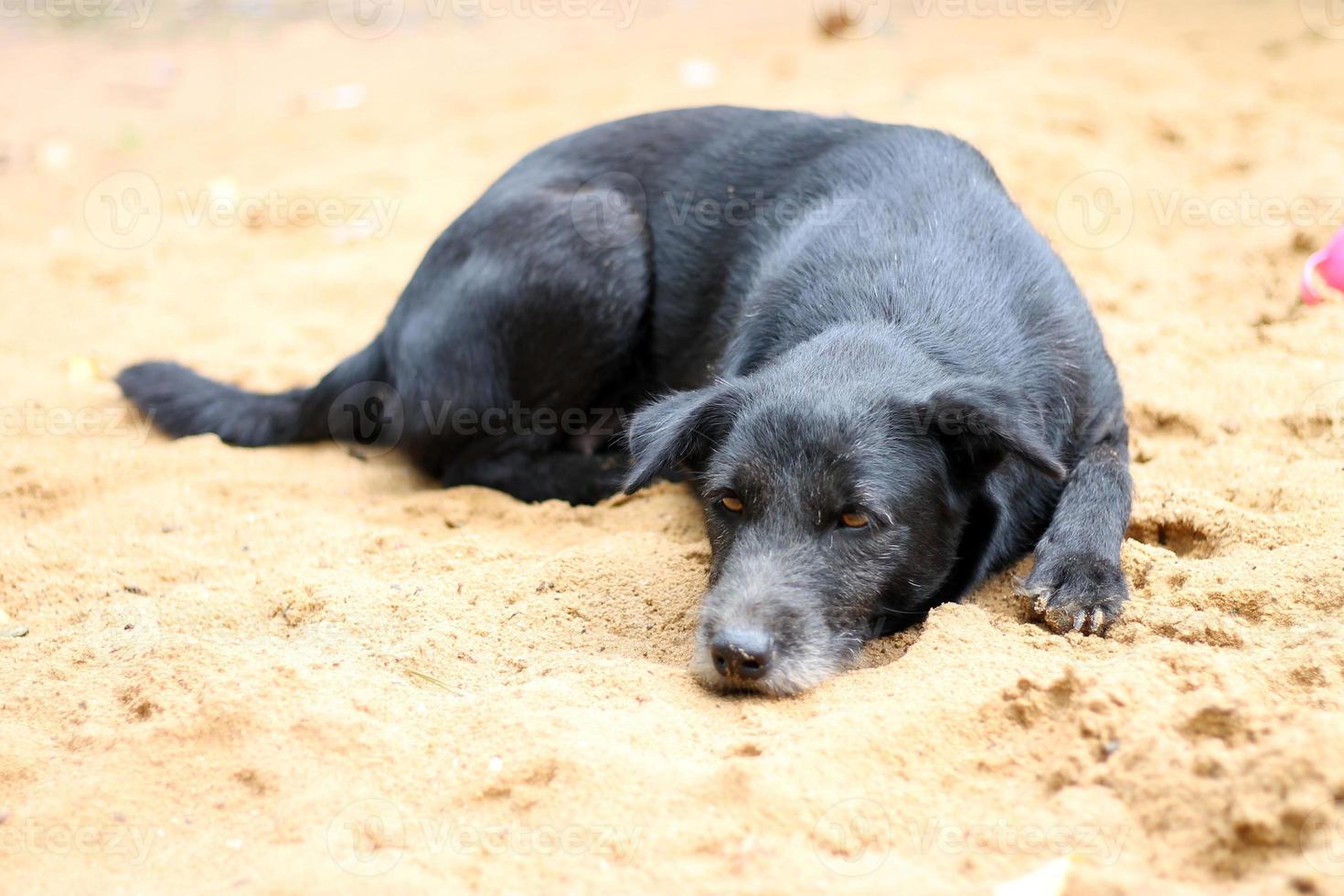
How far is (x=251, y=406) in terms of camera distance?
225 inches

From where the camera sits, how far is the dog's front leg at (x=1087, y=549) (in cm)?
355

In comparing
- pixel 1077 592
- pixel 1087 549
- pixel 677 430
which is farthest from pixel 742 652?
pixel 1087 549

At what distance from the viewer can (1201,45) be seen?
371 inches

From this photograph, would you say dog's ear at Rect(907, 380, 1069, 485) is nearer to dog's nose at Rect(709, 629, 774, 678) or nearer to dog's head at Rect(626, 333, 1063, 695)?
dog's head at Rect(626, 333, 1063, 695)

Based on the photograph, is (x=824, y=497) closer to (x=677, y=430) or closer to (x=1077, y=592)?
(x=677, y=430)

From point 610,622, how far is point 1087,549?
148 centimetres

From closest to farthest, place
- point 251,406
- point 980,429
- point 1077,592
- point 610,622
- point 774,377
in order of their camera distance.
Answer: point 980,429 → point 1077,592 → point 774,377 → point 610,622 → point 251,406

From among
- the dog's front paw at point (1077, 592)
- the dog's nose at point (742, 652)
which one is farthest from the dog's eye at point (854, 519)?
the dog's front paw at point (1077, 592)

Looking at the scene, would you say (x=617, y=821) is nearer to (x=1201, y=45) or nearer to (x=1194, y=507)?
(x=1194, y=507)

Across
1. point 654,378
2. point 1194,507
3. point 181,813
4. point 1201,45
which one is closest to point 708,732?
point 181,813

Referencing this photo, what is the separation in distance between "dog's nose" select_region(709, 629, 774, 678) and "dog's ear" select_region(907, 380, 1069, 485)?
79cm

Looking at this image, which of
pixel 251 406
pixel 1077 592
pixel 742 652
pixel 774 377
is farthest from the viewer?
pixel 251 406

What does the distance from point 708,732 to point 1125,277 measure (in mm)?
4143

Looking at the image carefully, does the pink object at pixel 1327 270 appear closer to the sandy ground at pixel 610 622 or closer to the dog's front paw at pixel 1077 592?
the sandy ground at pixel 610 622
